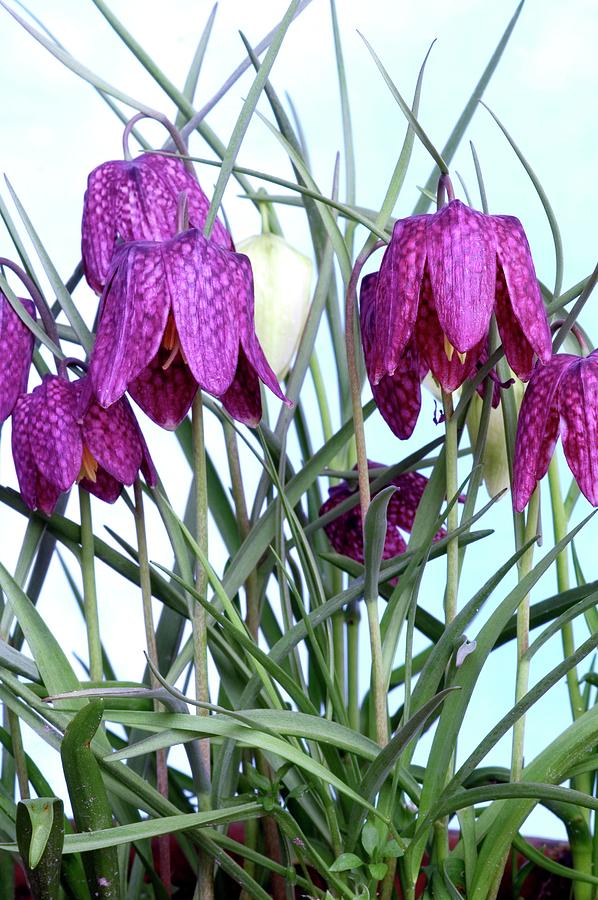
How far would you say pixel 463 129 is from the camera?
1068 mm

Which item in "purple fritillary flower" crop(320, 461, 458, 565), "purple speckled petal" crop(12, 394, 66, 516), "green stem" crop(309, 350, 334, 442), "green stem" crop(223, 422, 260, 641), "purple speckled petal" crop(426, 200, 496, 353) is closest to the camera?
"purple speckled petal" crop(426, 200, 496, 353)

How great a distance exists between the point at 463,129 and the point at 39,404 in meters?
0.50

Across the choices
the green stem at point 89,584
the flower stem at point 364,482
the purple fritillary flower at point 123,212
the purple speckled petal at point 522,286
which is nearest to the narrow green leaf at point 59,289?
the purple fritillary flower at point 123,212

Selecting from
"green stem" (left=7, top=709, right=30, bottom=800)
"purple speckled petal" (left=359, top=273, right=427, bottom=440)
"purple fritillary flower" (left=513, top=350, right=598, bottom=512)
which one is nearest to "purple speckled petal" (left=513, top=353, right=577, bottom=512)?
"purple fritillary flower" (left=513, top=350, right=598, bottom=512)

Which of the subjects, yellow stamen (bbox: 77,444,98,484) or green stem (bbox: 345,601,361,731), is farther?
green stem (bbox: 345,601,361,731)

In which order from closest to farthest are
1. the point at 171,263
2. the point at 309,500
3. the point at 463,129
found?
the point at 171,263
the point at 463,129
the point at 309,500

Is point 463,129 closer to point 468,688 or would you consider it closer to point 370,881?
point 468,688

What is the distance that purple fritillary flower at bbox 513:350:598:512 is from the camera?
30.4 inches

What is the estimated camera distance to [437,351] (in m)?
0.82

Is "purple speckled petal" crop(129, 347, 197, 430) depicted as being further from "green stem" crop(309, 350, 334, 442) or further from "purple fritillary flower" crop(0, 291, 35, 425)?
"green stem" crop(309, 350, 334, 442)

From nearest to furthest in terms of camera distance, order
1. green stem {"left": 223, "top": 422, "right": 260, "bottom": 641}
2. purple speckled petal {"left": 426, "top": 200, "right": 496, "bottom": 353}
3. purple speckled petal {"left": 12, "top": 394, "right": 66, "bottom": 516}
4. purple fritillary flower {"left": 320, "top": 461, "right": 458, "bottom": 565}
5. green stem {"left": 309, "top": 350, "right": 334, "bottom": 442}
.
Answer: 1. purple speckled petal {"left": 426, "top": 200, "right": 496, "bottom": 353}
2. purple speckled petal {"left": 12, "top": 394, "right": 66, "bottom": 516}
3. green stem {"left": 223, "top": 422, "right": 260, "bottom": 641}
4. purple fritillary flower {"left": 320, "top": 461, "right": 458, "bottom": 565}
5. green stem {"left": 309, "top": 350, "right": 334, "bottom": 442}

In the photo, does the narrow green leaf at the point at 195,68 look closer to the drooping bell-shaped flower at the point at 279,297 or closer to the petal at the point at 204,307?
the drooping bell-shaped flower at the point at 279,297

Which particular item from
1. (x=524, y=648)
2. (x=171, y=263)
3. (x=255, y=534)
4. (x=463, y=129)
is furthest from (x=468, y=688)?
(x=463, y=129)

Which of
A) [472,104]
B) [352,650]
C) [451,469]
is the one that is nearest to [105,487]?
[451,469]
